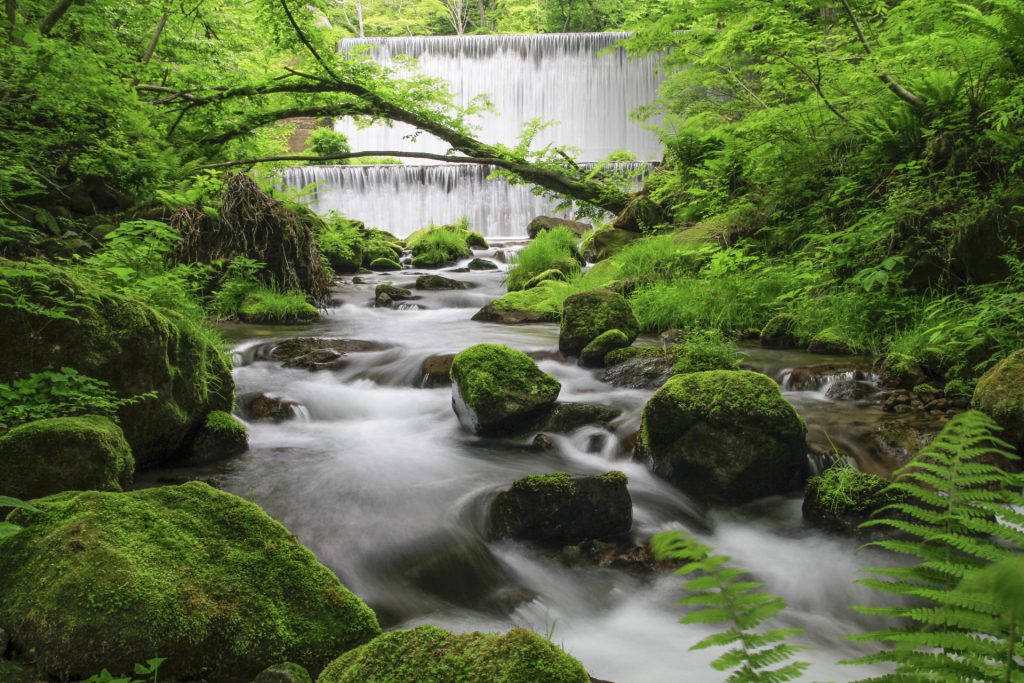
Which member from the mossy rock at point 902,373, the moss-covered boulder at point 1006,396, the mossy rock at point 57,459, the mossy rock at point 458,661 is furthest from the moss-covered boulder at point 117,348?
the mossy rock at point 902,373

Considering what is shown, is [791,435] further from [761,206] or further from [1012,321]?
[761,206]

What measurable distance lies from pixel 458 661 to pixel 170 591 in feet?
3.63

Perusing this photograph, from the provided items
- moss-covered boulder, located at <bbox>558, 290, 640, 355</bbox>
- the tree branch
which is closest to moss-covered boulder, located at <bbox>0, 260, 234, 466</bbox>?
moss-covered boulder, located at <bbox>558, 290, 640, 355</bbox>

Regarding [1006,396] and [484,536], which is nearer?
[484,536]

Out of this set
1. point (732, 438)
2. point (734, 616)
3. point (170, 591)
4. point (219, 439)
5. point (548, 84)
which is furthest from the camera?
point (548, 84)

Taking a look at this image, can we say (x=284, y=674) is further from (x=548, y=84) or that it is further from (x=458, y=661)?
(x=548, y=84)

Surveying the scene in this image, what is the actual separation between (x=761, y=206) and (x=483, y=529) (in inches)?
287

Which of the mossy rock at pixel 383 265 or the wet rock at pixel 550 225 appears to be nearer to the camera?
the mossy rock at pixel 383 265

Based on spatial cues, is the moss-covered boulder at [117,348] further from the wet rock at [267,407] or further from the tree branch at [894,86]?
the tree branch at [894,86]

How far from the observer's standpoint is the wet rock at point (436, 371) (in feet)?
23.1

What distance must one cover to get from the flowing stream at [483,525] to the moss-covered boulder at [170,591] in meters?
0.84

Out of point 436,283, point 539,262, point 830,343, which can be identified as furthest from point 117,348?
point 539,262

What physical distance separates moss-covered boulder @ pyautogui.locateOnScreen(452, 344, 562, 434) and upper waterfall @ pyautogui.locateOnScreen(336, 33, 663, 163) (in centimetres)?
2224

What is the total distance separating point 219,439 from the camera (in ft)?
16.9
